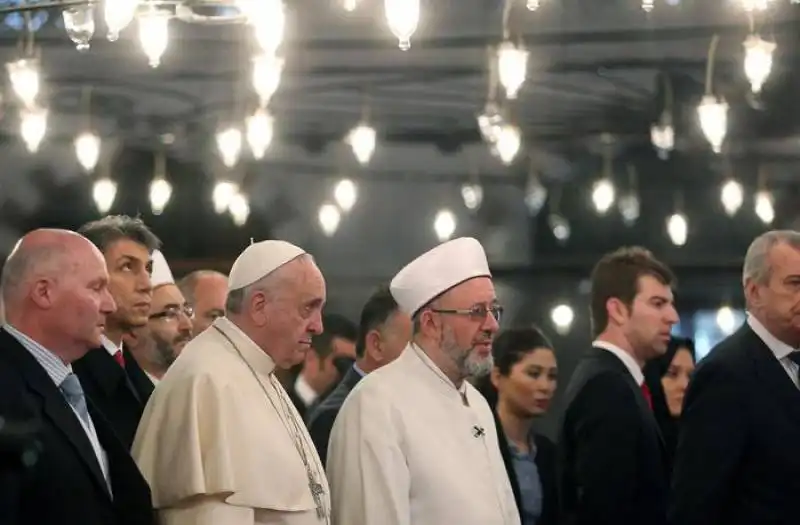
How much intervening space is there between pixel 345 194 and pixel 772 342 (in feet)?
22.1

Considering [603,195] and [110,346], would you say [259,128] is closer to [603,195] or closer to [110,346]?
[603,195]

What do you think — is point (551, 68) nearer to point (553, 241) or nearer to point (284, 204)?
point (553, 241)

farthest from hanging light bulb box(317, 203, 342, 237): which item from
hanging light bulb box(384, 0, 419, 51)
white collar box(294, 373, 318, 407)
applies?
hanging light bulb box(384, 0, 419, 51)

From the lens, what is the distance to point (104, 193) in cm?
1000

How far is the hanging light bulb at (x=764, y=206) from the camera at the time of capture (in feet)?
33.5

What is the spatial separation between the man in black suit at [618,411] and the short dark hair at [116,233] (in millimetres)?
1431

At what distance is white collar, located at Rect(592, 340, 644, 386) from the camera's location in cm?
430

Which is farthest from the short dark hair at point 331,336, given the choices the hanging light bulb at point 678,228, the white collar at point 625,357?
the hanging light bulb at point 678,228

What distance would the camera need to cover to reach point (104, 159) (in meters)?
10.2

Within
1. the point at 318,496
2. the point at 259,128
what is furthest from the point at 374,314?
the point at 259,128

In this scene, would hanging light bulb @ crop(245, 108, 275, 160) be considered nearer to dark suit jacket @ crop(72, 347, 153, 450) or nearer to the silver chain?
dark suit jacket @ crop(72, 347, 153, 450)

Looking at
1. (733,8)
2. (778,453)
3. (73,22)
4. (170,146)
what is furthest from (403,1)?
(170,146)

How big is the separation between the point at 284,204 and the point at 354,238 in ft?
2.00

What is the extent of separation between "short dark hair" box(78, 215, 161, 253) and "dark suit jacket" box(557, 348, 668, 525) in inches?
→ 56.3
